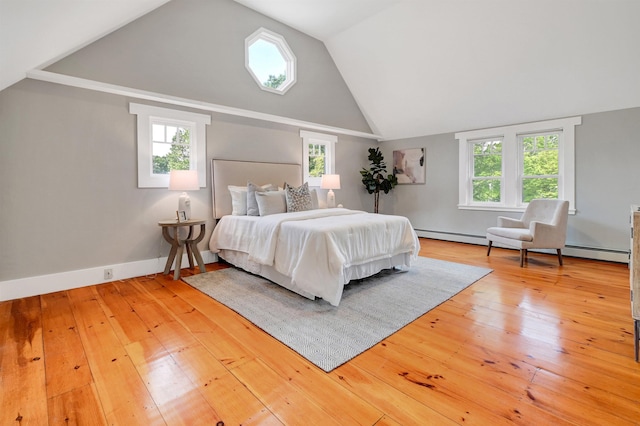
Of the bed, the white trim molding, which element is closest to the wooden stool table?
the bed

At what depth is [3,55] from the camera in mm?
2068

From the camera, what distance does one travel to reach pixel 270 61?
487cm

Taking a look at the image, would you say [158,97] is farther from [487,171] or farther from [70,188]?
[487,171]

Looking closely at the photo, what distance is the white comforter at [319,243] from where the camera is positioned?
2611 millimetres

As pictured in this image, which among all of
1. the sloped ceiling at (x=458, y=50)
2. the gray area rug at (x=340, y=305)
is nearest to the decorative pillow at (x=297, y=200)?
the gray area rug at (x=340, y=305)

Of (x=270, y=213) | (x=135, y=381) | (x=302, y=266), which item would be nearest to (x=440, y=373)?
(x=302, y=266)

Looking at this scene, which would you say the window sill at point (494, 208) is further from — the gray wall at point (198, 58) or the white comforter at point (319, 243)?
the gray wall at point (198, 58)

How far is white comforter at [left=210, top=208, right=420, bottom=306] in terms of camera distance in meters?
2.61

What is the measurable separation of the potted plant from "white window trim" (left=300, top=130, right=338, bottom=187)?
88 cm

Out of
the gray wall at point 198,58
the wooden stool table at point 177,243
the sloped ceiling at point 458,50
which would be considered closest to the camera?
the sloped ceiling at point 458,50

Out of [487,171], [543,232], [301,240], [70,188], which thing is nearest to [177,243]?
[70,188]

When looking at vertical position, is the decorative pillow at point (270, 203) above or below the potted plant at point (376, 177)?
below

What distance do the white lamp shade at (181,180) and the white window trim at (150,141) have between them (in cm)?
36

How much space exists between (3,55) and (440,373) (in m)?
3.59
